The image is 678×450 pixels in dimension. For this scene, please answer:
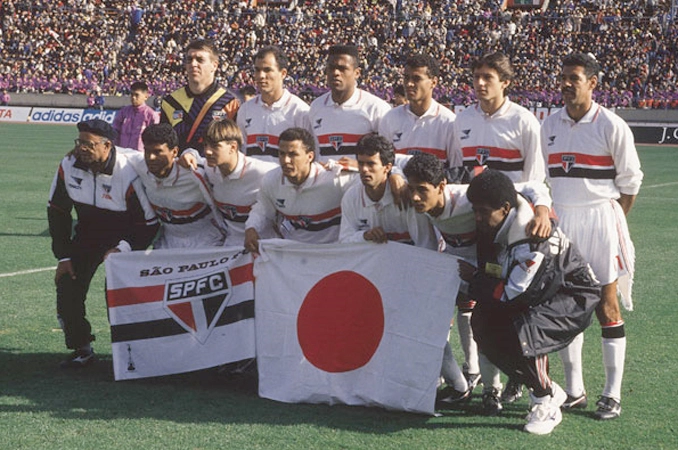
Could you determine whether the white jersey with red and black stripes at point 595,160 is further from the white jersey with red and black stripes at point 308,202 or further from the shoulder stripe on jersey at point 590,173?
the white jersey with red and black stripes at point 308,202

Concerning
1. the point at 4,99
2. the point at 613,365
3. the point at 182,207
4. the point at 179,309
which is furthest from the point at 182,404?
the point at 4,99

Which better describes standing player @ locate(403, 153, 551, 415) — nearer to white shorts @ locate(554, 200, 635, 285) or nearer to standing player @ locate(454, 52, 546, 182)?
white shorts @ locate(554, 200, 635, 285)

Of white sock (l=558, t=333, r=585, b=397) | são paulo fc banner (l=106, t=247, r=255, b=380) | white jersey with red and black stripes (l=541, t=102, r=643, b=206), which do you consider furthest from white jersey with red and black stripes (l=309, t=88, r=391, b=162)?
white sock (l=558, t=333, r=585, b=397)

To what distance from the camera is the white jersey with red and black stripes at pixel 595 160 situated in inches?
223

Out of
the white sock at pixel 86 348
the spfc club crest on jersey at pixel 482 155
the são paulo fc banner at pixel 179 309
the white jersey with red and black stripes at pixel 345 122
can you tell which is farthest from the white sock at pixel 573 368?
the white sock at pixel 86 348

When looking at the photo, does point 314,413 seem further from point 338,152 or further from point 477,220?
point 338,152

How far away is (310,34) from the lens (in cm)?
4544

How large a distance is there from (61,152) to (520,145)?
20562 mm

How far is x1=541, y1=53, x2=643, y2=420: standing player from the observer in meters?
5.63

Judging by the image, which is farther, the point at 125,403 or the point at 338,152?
the point at 338,152

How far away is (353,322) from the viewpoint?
571cm

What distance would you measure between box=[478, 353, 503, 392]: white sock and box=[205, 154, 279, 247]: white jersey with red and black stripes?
1749mm

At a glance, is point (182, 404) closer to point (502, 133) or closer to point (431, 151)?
point (431, 151)

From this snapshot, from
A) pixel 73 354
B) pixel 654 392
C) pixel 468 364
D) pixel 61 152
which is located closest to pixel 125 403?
pixel 73 354
